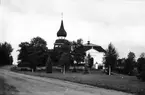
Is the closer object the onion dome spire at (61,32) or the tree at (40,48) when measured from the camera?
the tree at (40,48)

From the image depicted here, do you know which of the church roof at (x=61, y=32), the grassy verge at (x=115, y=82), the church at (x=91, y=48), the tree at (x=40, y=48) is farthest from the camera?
the church roof at (x=61, y=32)

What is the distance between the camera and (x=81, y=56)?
83.7 metres

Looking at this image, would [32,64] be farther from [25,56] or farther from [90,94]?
[90,94]

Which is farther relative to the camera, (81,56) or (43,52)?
(43,52)

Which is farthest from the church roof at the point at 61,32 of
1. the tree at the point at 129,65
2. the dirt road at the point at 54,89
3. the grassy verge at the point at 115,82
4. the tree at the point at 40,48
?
the dirt road at the point at 54,89

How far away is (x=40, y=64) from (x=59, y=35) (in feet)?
61.4

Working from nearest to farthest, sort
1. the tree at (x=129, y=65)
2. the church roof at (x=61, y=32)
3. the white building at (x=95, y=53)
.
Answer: the tree at (x=129, y=65), the church roof at (x=61, y=32), the white building at (x=95, y=53)

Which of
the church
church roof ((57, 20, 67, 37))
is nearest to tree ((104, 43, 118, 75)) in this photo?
the church

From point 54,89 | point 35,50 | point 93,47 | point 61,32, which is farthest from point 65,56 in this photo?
point 54,89

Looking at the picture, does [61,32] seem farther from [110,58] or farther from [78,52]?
[110,58]

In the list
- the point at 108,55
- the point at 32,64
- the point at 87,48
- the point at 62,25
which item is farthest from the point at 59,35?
the point at 108,55

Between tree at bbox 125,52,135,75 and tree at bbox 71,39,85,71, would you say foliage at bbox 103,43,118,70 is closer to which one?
tree at bbox 125,52,135,75

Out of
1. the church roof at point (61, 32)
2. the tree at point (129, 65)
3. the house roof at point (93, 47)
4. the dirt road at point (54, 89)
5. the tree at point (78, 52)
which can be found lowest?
the dirt road at point (54, 89)

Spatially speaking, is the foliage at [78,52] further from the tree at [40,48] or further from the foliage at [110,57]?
the foliage at [110,57]
